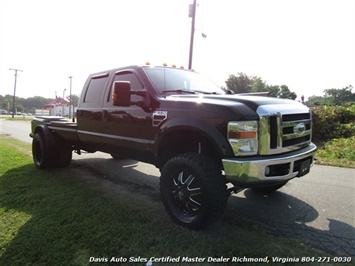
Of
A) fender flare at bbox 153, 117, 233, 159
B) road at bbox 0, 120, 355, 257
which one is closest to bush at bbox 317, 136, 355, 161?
road at bbox 0, 120, 355, 257

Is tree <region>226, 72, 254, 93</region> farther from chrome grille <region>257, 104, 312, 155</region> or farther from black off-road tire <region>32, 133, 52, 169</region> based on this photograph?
chrome grille <region>257, 104, 312, 155</region>

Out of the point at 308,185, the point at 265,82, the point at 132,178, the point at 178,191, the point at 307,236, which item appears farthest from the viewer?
the point at 265,82

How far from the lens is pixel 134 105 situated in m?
3.79

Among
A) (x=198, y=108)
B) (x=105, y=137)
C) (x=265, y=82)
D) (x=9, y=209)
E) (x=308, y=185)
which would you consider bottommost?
(x=9, y=209)

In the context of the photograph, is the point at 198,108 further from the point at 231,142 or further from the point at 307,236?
the point at 307,236

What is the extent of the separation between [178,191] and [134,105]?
54.9 inches

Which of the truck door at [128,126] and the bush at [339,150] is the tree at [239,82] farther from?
the truck door at [128,126]

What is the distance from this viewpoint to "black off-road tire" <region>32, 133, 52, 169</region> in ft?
18.6

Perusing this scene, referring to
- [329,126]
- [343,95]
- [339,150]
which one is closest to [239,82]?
[329,126]

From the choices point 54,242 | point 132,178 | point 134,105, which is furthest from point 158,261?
point 132,178

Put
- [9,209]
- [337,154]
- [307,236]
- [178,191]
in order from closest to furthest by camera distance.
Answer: [307,236] → [178,191] → [9,209] → [337,154]

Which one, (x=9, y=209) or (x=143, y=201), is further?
(x=143, y=201)

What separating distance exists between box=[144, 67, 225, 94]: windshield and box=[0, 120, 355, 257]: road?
167 cm

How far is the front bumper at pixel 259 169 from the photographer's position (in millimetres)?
2617
